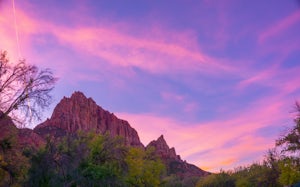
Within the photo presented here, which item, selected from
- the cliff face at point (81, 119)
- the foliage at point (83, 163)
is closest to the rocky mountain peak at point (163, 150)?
the cliff face at point (81, 119)

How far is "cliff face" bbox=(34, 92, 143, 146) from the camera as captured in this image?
395 ft

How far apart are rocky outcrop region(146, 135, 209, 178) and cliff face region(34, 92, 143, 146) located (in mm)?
13591

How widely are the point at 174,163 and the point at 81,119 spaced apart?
38.7 meters

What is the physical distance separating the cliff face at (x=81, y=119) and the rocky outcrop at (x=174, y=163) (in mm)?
13591

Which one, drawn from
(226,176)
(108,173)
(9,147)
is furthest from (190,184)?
(9,147)

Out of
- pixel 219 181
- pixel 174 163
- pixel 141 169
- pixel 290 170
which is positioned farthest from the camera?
pixel 174 163

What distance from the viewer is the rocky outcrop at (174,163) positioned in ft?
449

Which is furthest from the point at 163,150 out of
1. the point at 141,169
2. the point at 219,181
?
the point at 141,169

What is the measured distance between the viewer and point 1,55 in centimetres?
2484

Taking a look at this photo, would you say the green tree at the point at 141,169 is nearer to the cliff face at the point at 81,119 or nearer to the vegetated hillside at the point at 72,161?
the vegetated hillside at the point at 72,161

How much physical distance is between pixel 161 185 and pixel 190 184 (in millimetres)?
28993

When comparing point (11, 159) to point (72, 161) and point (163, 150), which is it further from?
point (163, 150)

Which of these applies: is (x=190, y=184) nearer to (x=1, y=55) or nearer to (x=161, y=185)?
(x=161, y=185)

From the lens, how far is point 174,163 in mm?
150625
